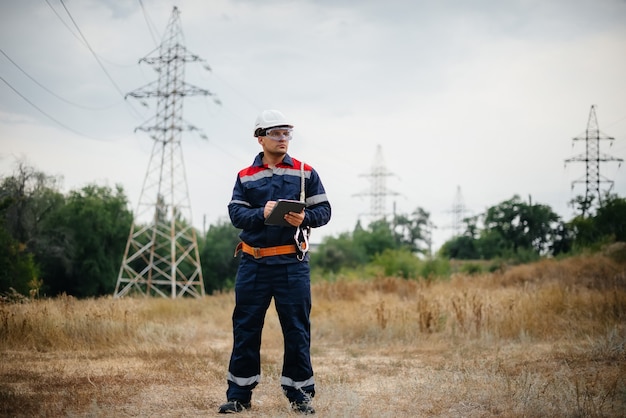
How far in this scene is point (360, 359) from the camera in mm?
8570

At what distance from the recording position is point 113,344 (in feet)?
30.3

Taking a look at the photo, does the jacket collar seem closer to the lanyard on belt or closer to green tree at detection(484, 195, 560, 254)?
the lanyard on belt

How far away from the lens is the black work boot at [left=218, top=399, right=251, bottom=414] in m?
5.14

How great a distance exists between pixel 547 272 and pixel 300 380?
20.2 meters

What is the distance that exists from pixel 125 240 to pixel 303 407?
43475mm

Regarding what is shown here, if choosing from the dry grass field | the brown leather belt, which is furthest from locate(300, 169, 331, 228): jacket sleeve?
the dry grass field

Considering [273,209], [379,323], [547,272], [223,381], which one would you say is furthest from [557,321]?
[547,272]

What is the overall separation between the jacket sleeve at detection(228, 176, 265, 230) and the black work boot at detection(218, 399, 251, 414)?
1480 millimetres

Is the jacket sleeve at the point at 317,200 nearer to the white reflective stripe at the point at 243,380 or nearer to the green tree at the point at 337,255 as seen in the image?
the white reflective stripe at the point at 243,380

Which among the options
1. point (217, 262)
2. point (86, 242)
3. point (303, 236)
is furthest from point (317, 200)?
point (217, 262)

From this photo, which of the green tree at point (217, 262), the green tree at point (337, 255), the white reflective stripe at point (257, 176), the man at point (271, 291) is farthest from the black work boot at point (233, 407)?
the green tree at point (217, 262)

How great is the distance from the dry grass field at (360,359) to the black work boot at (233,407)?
11cm

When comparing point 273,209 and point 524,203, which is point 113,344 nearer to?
point 273,209

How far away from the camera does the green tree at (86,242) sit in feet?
131
